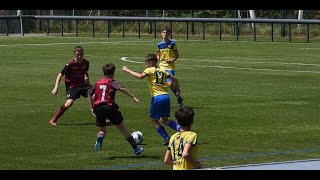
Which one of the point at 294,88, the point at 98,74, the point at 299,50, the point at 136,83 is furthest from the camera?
the point at 299,50

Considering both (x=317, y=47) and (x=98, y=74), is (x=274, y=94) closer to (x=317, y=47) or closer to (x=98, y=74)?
(x=98, y=74)

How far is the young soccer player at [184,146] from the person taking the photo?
27.4 feet

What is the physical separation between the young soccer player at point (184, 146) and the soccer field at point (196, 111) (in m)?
3.98

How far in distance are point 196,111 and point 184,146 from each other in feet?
40.1

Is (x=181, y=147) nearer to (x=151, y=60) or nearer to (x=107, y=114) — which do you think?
(x=107, y=114)

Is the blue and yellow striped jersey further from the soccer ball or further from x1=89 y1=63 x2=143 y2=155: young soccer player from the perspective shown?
x1=89 y1=63 x2=143 y2=155: young soccer player

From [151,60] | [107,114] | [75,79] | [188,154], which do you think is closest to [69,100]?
[75,79]

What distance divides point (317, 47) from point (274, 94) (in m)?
22.6

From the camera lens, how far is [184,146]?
27.6 feet

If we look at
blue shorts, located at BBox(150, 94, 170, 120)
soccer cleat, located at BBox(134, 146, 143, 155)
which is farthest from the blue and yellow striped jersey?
soccer cleat, located at BBox(134, 146, 143, 155)

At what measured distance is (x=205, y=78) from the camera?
3022 cm

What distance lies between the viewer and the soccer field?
45.1 feet

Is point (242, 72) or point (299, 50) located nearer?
point (242, 72)
